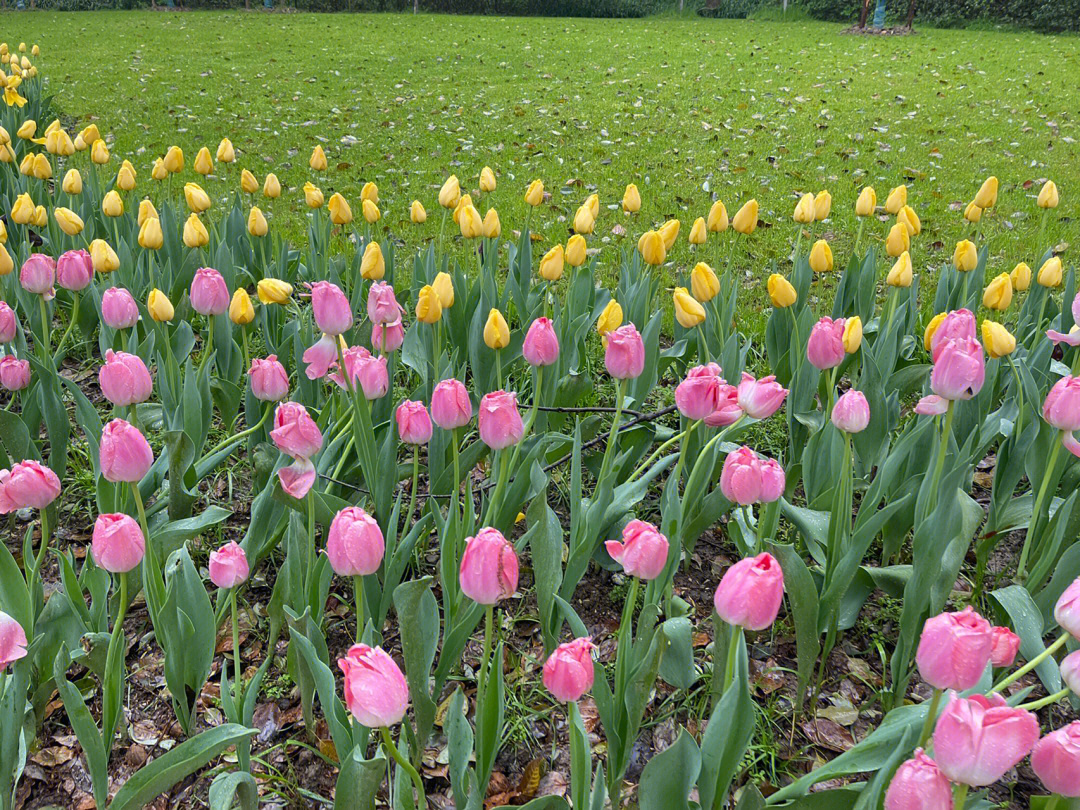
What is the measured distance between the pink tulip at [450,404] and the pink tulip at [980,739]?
103cm

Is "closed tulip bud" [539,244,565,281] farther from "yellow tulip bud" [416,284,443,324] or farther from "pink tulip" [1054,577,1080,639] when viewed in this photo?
"pink tulip" [1054,577,1080,639]

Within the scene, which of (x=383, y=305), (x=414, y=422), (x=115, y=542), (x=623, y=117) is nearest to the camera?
(x=115, y=542)

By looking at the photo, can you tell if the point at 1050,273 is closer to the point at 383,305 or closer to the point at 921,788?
the point at 383,305

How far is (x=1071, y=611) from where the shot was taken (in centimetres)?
105

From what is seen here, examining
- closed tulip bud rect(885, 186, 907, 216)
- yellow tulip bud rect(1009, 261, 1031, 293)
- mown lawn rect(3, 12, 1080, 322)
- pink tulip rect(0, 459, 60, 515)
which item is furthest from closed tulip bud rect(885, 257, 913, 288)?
pink tulip rect(0, 459, 60, 515)

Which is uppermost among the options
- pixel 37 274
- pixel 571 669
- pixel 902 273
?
pixel 902 273

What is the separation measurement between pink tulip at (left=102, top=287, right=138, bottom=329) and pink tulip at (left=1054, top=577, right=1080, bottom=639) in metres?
2.10

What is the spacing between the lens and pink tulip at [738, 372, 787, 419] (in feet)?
5.01

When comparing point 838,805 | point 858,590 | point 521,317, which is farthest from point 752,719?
point 521,317

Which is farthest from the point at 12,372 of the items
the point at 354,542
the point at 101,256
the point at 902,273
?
the point at 902,273

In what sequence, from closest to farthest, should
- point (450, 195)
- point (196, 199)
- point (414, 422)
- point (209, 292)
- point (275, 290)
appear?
point (414, 422)
point (275, 290)
point (209, 292)
point (196, 199)
point (450, 195)

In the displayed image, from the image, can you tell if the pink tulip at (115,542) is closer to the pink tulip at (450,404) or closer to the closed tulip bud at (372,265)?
the pink tulip at (450,404)

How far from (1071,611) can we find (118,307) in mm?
2147

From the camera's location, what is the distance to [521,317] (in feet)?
10.2
